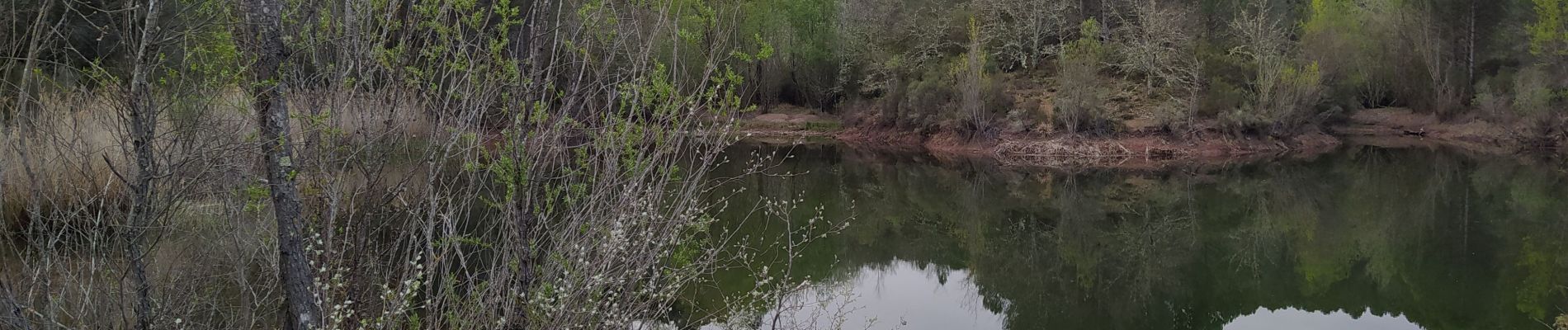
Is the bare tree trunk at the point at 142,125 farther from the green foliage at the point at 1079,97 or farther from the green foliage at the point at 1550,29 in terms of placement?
the green foliage at the point at 1550,29

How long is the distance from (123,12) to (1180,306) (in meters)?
9.22

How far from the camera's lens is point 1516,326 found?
28.0 ft

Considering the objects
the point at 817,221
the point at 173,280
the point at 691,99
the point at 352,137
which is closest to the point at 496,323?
the point at 352,137

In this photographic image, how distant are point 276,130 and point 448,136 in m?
1.77

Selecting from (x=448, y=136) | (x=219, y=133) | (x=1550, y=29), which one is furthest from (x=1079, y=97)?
(x=219, y=133)

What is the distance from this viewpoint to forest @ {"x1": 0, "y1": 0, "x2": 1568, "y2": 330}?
3.51 metres

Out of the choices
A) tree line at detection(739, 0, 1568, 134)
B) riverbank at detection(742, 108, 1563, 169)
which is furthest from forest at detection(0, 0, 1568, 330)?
riverbank at detection(742, 108, 1563, 169)

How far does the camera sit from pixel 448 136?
5.01 meters

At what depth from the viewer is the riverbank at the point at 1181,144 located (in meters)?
24.5

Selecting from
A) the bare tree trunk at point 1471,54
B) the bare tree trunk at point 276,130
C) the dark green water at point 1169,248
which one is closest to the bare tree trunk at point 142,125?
the bare tree trunk at point 276,130

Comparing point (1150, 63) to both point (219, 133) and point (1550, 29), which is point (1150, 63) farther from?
point (219, 133)

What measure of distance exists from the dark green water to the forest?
43cm

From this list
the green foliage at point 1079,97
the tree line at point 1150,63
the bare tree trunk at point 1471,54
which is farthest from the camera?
the bare tree trunk at point 1471,54

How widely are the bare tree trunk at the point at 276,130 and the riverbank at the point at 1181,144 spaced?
71.1ft
